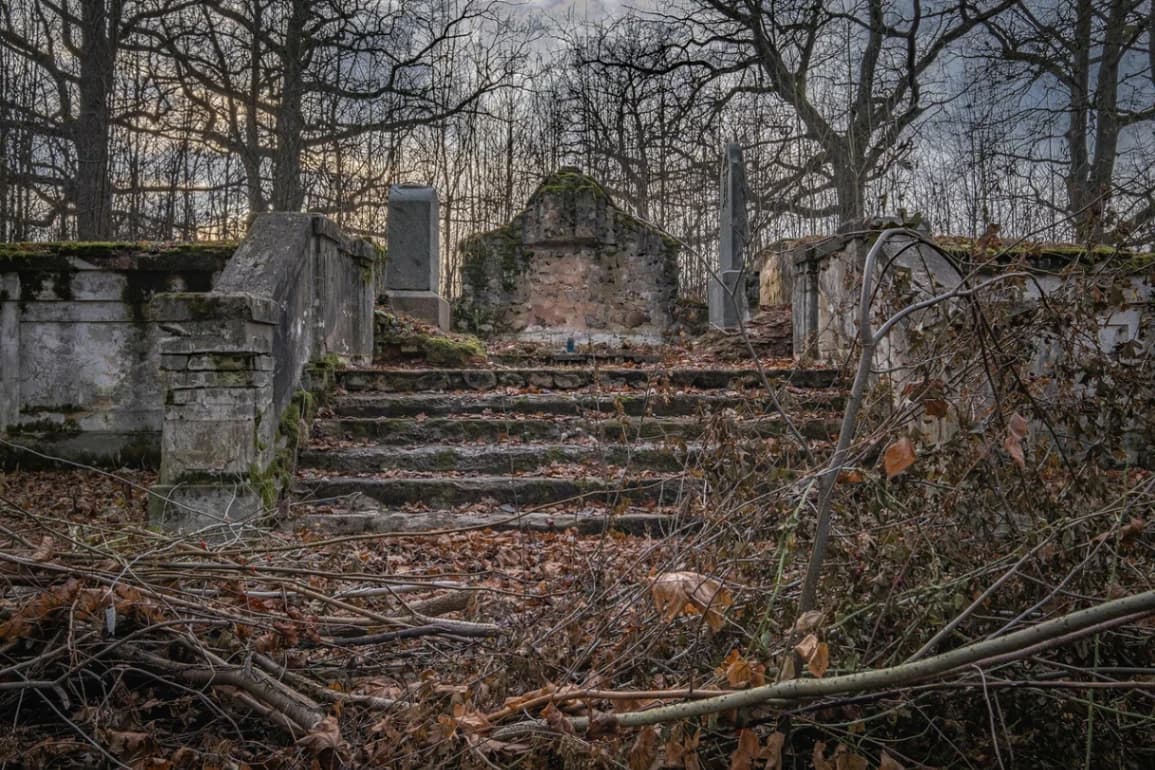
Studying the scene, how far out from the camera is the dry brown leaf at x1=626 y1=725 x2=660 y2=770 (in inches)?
66.2

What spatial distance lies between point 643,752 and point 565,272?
12.2m

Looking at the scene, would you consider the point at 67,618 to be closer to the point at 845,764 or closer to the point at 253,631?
the point at 253,631

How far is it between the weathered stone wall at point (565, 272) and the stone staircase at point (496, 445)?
22.4 ft

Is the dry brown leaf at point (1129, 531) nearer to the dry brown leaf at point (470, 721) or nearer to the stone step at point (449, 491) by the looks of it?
the dry brown leaf at point (470, 721)

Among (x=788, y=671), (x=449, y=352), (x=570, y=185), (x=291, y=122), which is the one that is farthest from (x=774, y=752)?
(x=291, y=122)

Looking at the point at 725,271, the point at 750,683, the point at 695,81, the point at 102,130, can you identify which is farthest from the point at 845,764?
the point at 695,81

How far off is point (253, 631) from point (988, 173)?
14372mm

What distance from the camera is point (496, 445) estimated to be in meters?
5.67

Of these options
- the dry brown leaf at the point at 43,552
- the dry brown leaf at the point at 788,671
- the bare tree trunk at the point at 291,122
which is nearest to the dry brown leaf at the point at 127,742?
the dry brown leaf at the point at 43,552

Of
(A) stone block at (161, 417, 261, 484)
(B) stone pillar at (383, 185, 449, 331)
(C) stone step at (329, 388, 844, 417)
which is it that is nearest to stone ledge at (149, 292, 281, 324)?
(A) stone block at (161, 417, 261, 484)

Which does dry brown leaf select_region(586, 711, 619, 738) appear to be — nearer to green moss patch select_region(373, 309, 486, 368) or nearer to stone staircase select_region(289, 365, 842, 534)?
stone staircase select_region(289, 365, 842, 534)

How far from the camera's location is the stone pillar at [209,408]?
452 centimetres

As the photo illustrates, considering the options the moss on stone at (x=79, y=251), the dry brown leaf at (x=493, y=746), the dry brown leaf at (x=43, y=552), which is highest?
the moss on stone at (x=79, y=251)

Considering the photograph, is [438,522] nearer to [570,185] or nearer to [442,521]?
[442,521]
